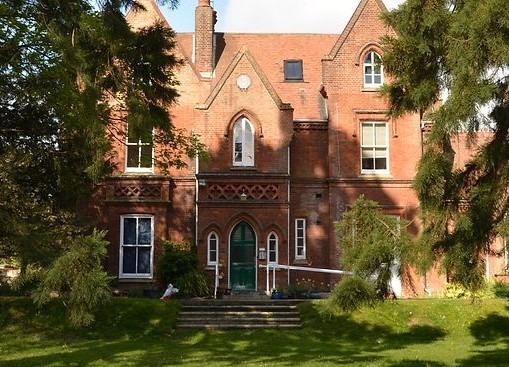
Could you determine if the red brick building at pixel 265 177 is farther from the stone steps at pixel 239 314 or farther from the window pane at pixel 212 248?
the stone steps at pixel 239 314

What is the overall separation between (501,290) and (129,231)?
14291 millimetres

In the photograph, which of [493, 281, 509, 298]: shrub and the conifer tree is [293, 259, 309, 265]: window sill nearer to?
[493, 281, 509, 298]: shrub

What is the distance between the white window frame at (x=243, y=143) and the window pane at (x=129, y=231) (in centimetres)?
465

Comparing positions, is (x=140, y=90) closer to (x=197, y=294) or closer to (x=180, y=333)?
(x=180, y=333)

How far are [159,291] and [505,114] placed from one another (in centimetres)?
1693

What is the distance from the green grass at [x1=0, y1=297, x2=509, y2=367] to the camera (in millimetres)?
13180

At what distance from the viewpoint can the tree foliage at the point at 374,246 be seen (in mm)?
9453

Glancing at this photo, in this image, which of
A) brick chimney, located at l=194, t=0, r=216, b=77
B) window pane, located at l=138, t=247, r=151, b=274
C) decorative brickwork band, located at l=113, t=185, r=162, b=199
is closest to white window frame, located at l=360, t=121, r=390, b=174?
brick chimney, located at l=194, t=0, r=216, b=77

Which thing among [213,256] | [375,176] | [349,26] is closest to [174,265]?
[213,256]

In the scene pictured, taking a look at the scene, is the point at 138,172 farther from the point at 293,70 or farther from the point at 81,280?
the point at 81,280

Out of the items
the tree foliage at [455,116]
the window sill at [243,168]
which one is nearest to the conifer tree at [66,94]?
the tree foliage at [455,116]

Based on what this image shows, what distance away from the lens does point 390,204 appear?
24922 millimetres

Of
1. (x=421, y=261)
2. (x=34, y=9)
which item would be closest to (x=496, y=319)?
(x=421, y=261)

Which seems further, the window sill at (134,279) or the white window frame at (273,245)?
the window sill at (134,279)
